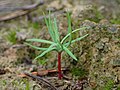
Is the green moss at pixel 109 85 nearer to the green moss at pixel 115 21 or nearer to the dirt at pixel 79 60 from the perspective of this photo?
the dirt at pixel 79 60

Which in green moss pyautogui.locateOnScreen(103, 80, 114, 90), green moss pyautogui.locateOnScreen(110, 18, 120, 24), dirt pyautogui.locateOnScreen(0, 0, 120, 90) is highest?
green moss pyautogui.locateOnScreen(110, 18, 120, 24)

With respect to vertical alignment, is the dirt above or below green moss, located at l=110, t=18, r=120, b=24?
below

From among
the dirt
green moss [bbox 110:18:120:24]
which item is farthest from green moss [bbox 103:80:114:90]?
green moss [bbox 110:18:120:24]

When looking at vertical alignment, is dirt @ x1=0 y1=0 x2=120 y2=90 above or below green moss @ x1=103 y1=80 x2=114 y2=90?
above

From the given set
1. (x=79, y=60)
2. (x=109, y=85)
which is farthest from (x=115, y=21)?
(x=109, y=85)

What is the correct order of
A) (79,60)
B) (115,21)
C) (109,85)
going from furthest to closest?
(115,21) → (79,60) → (109,85)

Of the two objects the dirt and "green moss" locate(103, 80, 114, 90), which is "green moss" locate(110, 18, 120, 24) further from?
"green moss" locate(103, 80, 114, 90)

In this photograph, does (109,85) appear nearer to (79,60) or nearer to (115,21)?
(79,60)

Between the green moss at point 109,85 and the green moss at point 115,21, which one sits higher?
the green moss at point 115,21

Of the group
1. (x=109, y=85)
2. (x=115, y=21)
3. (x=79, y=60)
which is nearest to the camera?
(x=109, y=85)

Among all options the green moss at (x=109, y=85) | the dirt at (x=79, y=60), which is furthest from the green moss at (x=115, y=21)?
the green moss at (x=109, y=85)

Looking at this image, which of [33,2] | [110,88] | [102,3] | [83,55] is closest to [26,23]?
[33,2]

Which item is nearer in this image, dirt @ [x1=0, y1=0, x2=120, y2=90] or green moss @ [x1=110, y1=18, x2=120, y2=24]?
dirt @ [x1=0, y1=0, x2=120, y2=90]
